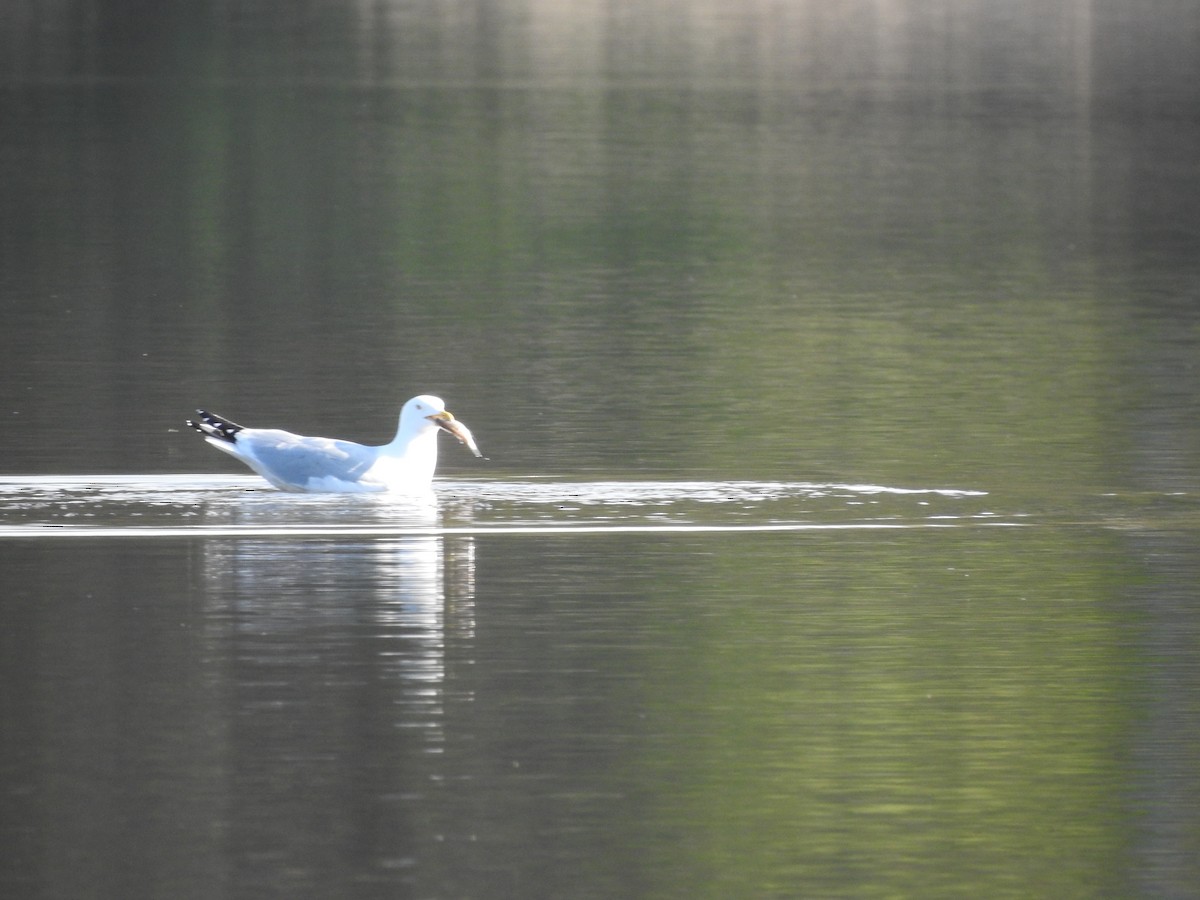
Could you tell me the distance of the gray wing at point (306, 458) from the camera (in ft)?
53.8

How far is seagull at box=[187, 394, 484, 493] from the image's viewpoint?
16406mm

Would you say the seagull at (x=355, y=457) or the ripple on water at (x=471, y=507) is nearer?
the ripple on water at (x=471, y=507)

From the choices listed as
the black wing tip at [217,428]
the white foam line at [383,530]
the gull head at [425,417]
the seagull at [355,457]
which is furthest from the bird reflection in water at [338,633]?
the black wing tip at [217,428]

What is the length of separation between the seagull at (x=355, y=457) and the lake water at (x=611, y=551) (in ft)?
0.65

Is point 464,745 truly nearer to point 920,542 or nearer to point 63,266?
point 920,542

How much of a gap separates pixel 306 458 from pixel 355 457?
0.27 metres

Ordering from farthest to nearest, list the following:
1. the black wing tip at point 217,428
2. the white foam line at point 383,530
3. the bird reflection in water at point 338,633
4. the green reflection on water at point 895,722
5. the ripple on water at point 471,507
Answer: the black wing tip at point 217,428 < the ripple on water at point 471,507 < the white foam line at point 383,530 < the bird reflection in water at point 338,633 < the green reflection on water at point 895,722

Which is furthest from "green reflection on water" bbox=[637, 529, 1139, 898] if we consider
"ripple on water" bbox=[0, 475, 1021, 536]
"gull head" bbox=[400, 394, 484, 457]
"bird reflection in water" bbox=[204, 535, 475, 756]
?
"gull head" bbox=[400, 394, 484, 457]

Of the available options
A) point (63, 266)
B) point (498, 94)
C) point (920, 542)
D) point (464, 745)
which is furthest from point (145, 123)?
point (464, 745)

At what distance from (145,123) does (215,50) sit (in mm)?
22424

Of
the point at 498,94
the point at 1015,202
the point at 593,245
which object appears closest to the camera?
the point at 593,245

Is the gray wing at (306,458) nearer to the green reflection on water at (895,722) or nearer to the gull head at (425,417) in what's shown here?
the gull head at (425,417)

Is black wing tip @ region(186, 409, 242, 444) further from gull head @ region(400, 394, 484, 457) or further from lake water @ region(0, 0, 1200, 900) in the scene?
gull head @ region(400, 394, 484, 457)

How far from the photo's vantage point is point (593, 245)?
114 feet
